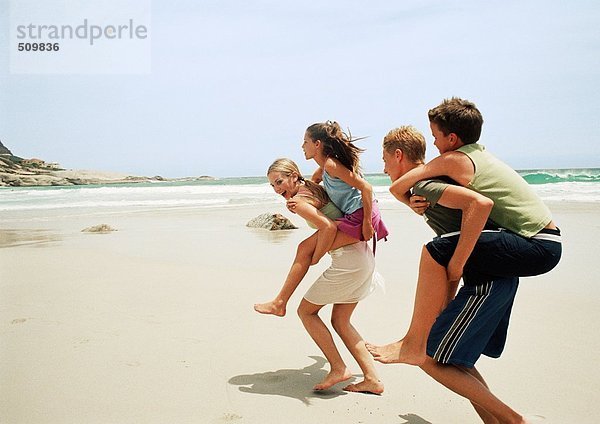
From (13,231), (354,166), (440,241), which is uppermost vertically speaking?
(354,166)

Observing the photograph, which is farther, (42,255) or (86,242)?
(86,242)

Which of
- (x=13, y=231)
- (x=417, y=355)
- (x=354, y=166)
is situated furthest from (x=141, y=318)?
(x=13, y=231)

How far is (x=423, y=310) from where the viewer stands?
8.99 ft

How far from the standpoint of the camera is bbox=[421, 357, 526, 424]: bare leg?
2.67m

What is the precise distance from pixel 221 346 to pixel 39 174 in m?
39.7

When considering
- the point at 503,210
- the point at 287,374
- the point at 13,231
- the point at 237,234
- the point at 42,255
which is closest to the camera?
the point at 503,210

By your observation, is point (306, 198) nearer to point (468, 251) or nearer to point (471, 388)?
point (468, 251)

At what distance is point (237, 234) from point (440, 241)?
7890 millimetres

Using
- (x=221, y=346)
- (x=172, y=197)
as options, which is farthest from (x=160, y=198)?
(x=221, y=346)

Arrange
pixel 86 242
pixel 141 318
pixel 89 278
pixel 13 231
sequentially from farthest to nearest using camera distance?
pixel 13 231
pixel 86 242
pixel 89 278
pixel 141 318

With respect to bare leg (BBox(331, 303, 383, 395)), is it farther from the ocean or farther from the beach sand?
the ocean

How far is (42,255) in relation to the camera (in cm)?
806

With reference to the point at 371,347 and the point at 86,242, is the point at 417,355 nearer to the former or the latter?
the point at 371,347

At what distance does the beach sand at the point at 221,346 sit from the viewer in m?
3.24
